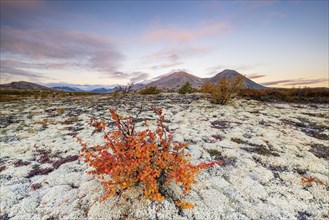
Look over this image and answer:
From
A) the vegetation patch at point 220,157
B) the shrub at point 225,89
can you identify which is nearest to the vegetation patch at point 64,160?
the vegetation patch at point 220,157

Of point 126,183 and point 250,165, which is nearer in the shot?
point 126,183

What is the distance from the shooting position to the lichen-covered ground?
3.07 meters

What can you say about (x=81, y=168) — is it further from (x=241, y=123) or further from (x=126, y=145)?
(x=241, y=123)

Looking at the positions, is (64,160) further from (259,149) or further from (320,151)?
(320,151)

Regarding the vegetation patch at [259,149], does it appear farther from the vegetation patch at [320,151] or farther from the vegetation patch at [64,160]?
the vegetation patch at [64,160]

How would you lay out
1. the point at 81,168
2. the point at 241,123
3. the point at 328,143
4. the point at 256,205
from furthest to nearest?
the point at 241,123 → the point at 328,143 → the point at 81,168 → the point at 256,205

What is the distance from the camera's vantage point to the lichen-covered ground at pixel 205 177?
3072 millimetres

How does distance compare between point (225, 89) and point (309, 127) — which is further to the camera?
point (225, 89)

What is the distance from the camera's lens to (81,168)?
4418 mm

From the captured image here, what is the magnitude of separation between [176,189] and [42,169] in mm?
3304

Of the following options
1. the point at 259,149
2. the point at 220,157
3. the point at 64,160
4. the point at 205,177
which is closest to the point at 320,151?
the point at 259,149

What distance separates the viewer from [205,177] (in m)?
4.04

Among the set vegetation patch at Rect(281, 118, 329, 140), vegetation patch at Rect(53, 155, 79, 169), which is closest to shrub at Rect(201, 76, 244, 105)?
vegetation patch at Rect(281, 118, 329, 140)

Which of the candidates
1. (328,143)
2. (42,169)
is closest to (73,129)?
(42,169)
